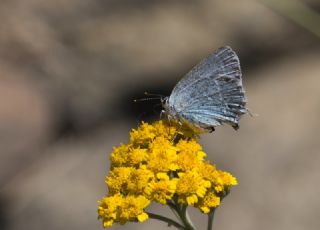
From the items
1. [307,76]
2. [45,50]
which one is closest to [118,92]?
[45,50]

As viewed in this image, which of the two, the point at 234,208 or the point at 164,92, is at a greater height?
the point at 164,92

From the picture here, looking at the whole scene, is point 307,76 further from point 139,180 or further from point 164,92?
point 139,180

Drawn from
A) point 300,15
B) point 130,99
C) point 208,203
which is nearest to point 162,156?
point 208,203

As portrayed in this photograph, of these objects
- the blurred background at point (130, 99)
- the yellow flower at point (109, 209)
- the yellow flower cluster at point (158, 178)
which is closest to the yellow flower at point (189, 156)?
the yellow flower cluster at point (158, 178)

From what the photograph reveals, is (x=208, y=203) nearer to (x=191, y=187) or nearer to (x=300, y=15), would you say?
(x=191, y=187)

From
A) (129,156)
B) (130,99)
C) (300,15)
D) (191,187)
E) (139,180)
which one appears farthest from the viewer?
(130,99)

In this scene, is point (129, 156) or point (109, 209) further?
point (129, 156)

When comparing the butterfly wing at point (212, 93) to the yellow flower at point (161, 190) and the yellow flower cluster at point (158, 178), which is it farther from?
the yellow flower at point (161, 190)
